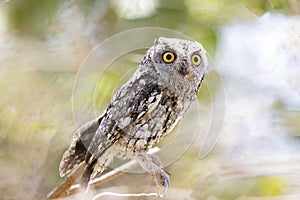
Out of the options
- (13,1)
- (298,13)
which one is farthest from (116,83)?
(298,13)

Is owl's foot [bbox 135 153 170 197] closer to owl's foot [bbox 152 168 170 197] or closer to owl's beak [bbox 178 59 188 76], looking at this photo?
owl's foot [bbox 152 168 170 197]

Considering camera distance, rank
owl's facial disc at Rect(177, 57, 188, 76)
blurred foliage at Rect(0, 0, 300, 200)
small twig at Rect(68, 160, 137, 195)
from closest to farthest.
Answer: owl's facial disc at Rect(177, 57, 188, 76) → small twig at Rect(68, 160, 137, 195) → blurred foliage at Rect(0, 0, 300, 200)

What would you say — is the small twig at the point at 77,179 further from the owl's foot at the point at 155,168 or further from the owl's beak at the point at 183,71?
the owl's beak at the point at 183,71

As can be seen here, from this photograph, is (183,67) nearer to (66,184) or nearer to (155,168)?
(155,168)


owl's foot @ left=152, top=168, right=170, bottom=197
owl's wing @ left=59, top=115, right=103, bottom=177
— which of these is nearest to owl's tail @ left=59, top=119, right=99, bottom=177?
owl's wing @ left=59, top=115, right=103, bottom=177

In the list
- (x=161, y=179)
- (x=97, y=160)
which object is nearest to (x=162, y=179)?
(x=161, y=179)

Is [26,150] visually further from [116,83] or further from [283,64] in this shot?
[283,64]

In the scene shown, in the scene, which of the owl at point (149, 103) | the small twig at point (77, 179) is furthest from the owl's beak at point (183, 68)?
the small twig at point (77, 179)

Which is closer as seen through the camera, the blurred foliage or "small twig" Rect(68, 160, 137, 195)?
"small twig" Rect(68, 160, 137, 195)

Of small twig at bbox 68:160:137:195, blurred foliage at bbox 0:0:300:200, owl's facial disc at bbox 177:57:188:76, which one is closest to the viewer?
owl's facial disc at bbox 177:57:188:76
